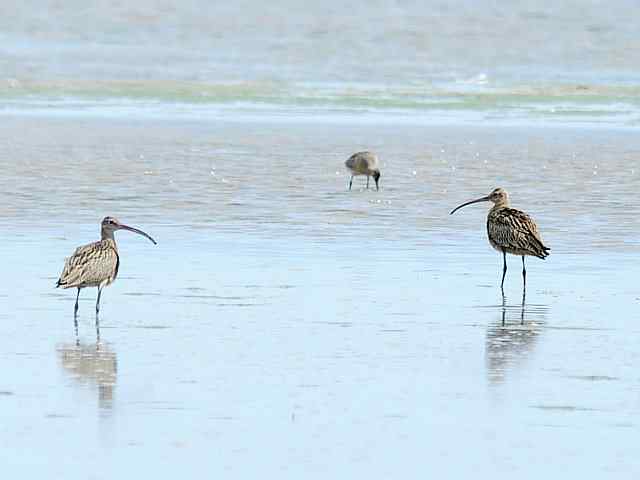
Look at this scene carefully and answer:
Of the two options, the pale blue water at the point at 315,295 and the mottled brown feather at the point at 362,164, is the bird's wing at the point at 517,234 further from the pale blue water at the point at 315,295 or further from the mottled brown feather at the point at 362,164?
the mottled brown feather at the point at 362,164

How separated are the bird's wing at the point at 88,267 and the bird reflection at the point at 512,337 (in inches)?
95.0

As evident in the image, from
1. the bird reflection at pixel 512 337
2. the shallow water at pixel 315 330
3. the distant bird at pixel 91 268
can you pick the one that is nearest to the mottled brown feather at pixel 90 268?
the distant bird at pixel 91 268

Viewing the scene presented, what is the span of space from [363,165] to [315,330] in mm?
10022

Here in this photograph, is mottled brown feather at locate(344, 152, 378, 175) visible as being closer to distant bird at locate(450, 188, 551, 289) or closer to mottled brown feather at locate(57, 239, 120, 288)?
distant bird at locate(450, 188, 551, 289)

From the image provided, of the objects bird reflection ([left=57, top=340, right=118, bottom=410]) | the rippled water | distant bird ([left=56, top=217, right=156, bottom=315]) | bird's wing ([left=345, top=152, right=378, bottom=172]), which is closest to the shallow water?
bird reflection ([left=57, top=340, right=118, bottom=410])

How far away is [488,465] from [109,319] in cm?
403

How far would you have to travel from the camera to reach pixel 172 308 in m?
10.7

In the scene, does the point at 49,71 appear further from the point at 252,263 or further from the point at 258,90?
the point at 252,263

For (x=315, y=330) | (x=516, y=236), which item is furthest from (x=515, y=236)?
(x=315, y=330)

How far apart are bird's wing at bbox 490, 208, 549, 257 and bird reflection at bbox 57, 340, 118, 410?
4.05 m

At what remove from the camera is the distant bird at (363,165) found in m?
19.8

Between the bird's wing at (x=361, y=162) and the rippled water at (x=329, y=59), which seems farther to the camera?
the rippled water at (x=329, y=59)

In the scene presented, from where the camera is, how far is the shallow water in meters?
7.13

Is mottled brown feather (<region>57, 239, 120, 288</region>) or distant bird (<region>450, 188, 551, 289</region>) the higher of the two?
distant bird (<region>450, 188, 551, 289</region>)
